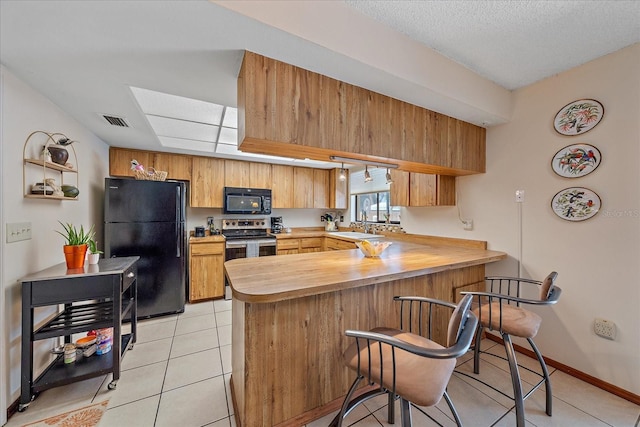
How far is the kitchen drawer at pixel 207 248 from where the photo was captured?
3.60 metres

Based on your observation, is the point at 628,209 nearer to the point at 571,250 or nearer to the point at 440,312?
the point at 571,250

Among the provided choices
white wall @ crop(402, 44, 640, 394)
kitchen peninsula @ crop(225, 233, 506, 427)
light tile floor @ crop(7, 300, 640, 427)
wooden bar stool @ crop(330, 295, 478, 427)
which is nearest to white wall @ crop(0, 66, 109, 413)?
light tile floor @ crop(7, 300, 640, 427)

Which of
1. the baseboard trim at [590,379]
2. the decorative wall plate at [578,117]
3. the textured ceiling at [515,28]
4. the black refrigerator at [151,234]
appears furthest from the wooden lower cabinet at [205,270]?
the decorative wall plate at [578,117]

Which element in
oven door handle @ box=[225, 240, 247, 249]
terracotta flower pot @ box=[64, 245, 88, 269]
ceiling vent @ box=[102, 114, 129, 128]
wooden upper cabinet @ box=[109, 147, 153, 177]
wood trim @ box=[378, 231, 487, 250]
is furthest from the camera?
oven door handle @ box=[225, 240, 247, 249]

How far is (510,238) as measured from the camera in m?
2.40

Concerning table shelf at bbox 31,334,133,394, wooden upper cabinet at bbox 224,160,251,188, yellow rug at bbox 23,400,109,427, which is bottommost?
yellow rug at bbox 23,400,109,427

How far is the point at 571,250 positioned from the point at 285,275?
2.32 m

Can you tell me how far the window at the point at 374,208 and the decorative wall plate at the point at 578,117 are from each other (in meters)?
2.10

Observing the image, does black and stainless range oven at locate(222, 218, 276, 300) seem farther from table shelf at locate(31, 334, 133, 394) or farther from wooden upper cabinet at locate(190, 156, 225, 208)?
table shelf at locate(31, 334, 133, 394)

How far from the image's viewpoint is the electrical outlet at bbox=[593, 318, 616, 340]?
181 centimetres

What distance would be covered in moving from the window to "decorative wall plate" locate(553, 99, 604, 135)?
210 centimetres

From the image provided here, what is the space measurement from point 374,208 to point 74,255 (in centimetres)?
385

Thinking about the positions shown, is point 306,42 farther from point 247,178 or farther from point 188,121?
point 247,178

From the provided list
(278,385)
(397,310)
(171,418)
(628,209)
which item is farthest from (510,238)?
(171,418)
